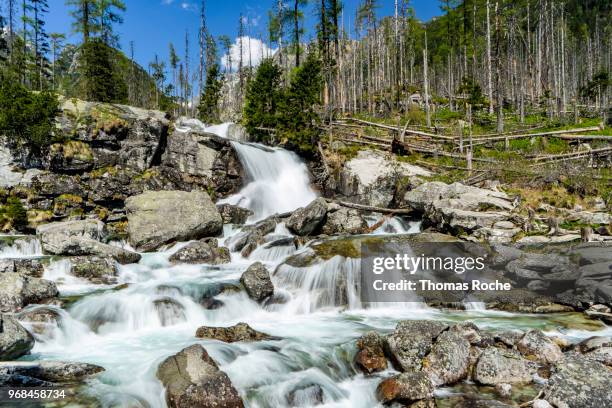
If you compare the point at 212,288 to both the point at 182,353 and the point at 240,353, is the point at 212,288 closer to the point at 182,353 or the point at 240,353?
the point at 240,353

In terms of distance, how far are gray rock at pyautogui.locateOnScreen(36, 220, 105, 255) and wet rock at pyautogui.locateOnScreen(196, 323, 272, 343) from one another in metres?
8.51

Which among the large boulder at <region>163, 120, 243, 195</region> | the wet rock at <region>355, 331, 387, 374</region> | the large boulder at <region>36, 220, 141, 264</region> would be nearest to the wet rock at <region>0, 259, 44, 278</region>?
the large boulder at <region>36, 220, 141, 264</region>

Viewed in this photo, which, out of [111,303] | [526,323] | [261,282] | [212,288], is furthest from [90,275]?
[526,323]

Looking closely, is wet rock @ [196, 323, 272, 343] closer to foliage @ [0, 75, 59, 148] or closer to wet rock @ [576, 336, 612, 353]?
wet rock @ [576, 336, 612, 353]

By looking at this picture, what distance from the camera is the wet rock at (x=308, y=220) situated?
16.5 m

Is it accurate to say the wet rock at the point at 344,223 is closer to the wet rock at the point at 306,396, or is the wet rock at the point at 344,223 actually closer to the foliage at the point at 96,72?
the wet rock at the point at 306,396

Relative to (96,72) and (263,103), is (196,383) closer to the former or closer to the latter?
(263,103)

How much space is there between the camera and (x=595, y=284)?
10.6 meters

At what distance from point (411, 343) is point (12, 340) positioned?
7.34 meters

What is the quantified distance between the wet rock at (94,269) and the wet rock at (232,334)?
17.8ft

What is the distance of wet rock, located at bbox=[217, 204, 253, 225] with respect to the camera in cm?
1991

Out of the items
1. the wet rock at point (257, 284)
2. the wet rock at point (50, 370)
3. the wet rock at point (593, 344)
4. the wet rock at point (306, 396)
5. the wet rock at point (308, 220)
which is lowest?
the wet rock at point (306, 396)

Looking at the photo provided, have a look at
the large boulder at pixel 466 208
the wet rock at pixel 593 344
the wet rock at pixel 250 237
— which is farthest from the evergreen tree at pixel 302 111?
the wet rock at pixel 593 344

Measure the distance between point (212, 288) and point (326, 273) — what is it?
354 cm
